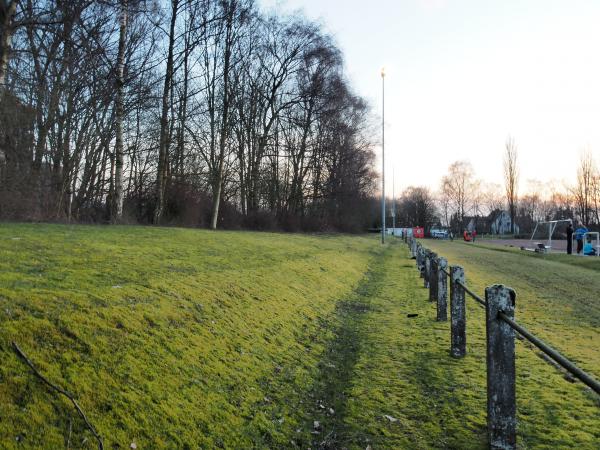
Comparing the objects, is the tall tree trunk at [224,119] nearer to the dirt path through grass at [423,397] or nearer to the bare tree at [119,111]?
the bare tree at [119,111]

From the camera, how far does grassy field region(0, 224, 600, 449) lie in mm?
3117

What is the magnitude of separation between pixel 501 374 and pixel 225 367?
257cm

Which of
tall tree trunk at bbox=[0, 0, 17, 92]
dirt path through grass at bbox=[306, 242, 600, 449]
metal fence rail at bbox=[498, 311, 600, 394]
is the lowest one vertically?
dirt path through grass at bbox=[306, 242, 600, 449]

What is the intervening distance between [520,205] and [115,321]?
417ft

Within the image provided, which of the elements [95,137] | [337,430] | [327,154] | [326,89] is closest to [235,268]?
[337,430]

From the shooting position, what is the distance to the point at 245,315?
6.18m

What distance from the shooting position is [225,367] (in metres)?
4.46

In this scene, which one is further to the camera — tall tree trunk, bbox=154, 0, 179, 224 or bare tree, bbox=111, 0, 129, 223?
tall tree trunk, bbox=154, 0, 179, 224

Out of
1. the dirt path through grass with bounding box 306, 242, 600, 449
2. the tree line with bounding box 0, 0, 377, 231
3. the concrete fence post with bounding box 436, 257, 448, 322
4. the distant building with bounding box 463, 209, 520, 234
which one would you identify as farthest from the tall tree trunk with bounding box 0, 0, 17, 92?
the distant building with bounding box 463, 209, 520, 234

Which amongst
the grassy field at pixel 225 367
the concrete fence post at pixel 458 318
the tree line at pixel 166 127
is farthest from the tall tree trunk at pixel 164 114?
the concrete fence post at pixel 458 318

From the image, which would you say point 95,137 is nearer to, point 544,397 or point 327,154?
point 544,397

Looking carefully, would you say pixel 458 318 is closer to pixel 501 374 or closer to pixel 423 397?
pixel 423 397

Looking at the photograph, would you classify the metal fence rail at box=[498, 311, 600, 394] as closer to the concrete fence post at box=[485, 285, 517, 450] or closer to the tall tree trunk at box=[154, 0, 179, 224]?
the concrete fence post at box=[485, 285, 517, 450]

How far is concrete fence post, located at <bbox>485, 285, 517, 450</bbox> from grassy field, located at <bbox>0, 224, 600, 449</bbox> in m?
0.26
